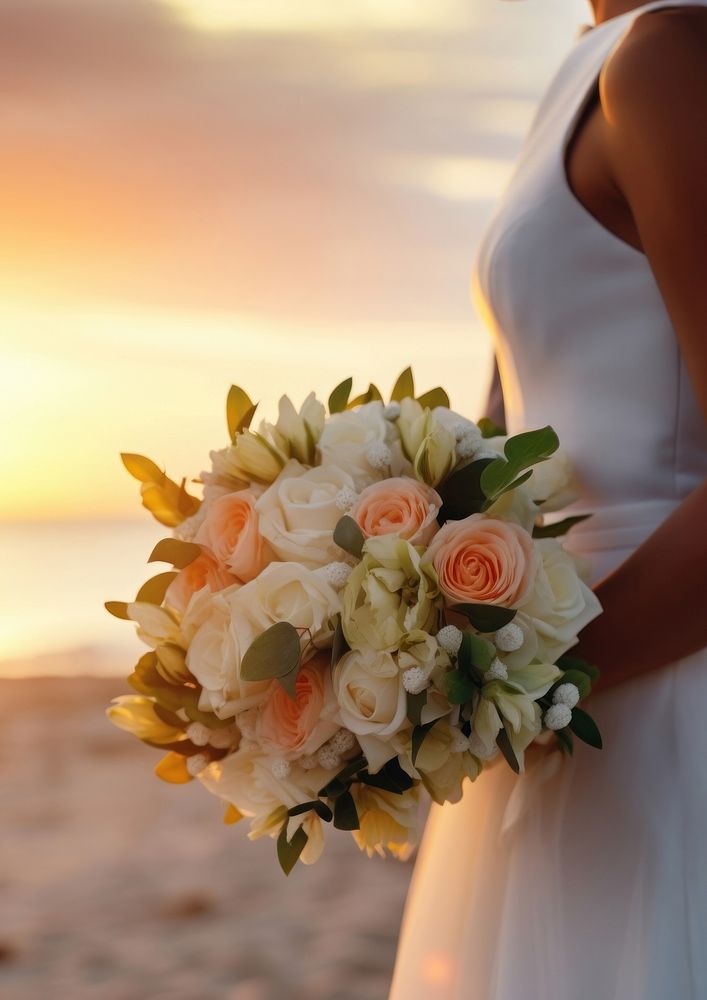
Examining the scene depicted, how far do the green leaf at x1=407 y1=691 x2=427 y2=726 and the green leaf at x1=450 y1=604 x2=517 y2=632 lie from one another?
3.7 inches

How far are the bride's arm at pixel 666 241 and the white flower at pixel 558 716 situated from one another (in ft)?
0.48

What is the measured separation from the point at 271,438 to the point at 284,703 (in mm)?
311

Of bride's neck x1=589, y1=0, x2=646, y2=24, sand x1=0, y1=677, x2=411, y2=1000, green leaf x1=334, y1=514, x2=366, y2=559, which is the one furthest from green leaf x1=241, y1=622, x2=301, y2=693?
sand x1=0, y1=677, x2=411, y2=1000

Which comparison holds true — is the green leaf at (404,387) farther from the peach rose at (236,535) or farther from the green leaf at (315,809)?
the green leaf at (315,809)

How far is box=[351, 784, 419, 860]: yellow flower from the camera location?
1.22 m

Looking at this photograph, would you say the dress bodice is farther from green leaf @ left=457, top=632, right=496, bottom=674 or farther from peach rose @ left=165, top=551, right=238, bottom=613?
peach rose @ left=165, top=551, right=238, bottom=613

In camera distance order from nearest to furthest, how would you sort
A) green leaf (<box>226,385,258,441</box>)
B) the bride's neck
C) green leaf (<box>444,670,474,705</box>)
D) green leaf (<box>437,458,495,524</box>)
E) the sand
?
green leaf (<box>444,670,474,705</box>) < green leaf (<box>437,458,495,524</box>) < green leaf (<box>226,385,258,441</box>) < the bride's neck < the sand

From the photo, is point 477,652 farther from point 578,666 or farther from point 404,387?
point 404,387

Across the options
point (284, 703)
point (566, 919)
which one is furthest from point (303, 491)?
point (566, 919)

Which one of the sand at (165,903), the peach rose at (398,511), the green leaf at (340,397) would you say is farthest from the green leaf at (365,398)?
the sand at (165,903)

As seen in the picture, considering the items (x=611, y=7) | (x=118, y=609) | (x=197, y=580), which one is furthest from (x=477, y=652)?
(x=611, y=7)

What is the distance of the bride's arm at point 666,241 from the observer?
122 centimetres

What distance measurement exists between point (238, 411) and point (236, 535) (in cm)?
19

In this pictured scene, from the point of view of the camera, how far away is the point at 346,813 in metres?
1.21
